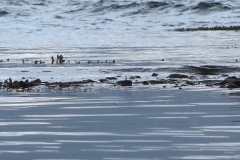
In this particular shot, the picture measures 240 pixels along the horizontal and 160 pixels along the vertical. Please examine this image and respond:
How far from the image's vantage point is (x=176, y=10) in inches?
3147

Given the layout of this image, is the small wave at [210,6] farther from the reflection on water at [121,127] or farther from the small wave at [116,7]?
the reflection on water at [121,127]

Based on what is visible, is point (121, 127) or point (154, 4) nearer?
point (121, 127)

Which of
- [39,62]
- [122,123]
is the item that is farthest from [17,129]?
[39,62]

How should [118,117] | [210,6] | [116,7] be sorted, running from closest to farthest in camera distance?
1. [118,117]
2. [210,6]
3. [116,7]

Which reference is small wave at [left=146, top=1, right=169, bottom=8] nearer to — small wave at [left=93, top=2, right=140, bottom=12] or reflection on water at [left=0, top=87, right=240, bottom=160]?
small wave at [left=93, top=2, right=140, bottom=12]

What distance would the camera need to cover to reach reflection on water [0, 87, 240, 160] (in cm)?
696

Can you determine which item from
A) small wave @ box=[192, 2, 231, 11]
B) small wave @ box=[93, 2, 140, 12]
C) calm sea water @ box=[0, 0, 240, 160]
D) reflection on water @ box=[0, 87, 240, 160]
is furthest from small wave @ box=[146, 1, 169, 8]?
reflection on water @ box=[0, 87, 240, 160]

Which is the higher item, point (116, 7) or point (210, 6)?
point (116, 7)

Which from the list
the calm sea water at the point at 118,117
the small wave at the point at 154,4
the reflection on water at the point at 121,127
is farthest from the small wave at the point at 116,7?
the reflection on water at the point at 121,127

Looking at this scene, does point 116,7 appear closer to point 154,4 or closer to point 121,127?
point 154,4

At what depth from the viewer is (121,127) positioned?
870cm

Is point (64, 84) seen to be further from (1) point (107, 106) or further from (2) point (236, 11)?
(2) point (236, 11)

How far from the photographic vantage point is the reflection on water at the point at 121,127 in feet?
22.9

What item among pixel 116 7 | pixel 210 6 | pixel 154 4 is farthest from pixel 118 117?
pixel 154 4
